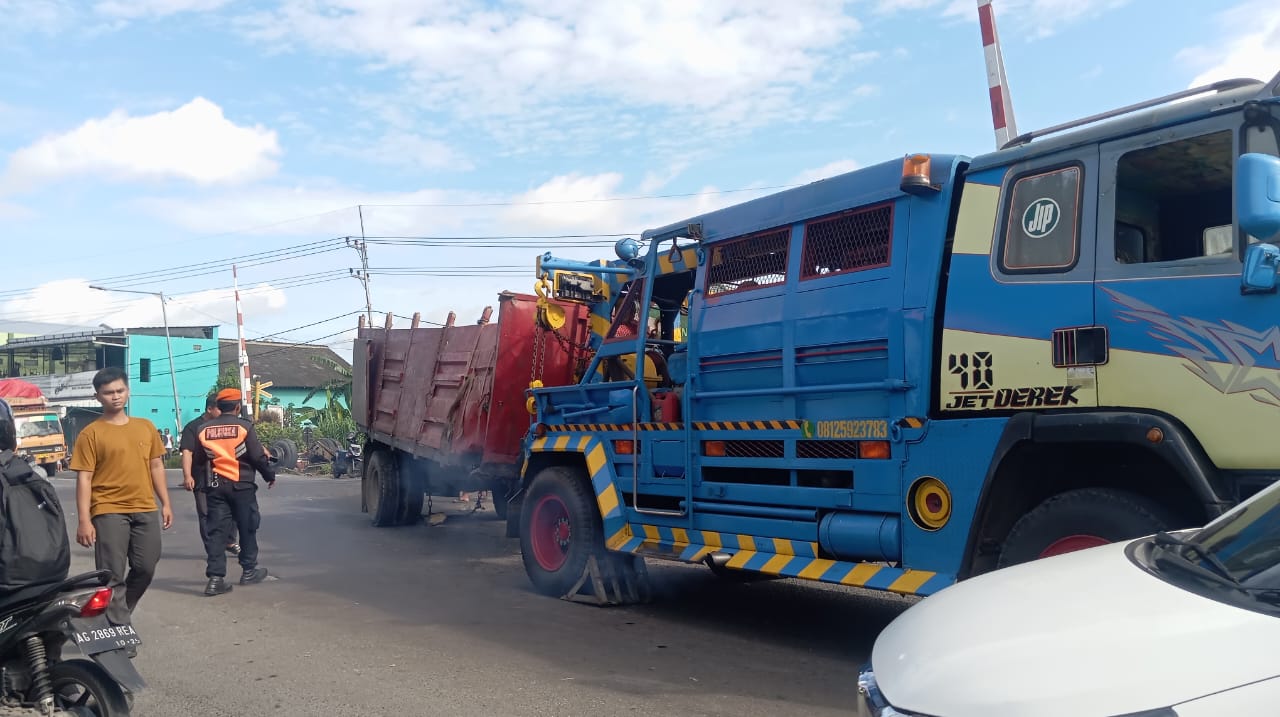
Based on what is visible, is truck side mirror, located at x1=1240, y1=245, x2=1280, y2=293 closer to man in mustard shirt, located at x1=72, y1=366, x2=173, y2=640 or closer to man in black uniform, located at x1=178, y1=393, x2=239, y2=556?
man in mustard shirt, located at x1=72, y1=366, x2=173, y2=640

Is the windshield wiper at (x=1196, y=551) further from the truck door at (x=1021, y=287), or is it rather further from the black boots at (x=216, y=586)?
the black boots at (x=216, y=586)

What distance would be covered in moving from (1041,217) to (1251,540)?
8.05ft

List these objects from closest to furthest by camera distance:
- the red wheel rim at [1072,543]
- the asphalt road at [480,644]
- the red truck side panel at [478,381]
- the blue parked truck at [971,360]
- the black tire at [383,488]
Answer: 1. the blue parked truck at [971,360]
2. the red wheel rim at [1072,543]
3. the asphalt road at [480,644]
4. the red truck side panel at [478,381]
5. the black tire at [383,488]

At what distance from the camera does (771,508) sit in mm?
6211

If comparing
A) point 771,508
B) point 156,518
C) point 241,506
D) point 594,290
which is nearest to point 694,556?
point 771,508

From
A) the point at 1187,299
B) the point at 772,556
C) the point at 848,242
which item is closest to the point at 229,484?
the point at 772,556

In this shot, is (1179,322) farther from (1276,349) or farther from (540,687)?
(540,687)

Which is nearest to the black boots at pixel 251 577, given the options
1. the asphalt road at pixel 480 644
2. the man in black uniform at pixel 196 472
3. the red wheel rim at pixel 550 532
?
the asphalt road at pixel 480 644

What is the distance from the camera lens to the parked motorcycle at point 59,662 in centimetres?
400

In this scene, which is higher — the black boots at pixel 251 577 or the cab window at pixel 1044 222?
the cab window at pixel 1044 222

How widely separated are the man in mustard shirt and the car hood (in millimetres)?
4666

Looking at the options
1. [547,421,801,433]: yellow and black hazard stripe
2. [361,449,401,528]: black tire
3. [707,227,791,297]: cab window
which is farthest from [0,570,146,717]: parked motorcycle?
[361,449,401,528]: black tire

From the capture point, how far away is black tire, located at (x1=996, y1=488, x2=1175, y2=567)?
4.31m

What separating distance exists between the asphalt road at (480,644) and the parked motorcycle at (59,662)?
0.94m
